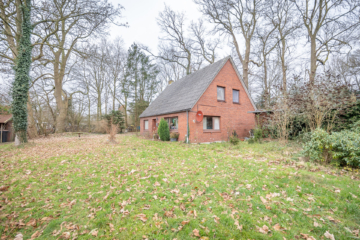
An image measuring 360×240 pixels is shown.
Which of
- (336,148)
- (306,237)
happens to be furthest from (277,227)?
(336,148)

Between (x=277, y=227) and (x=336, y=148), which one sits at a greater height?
(x=336, y=148)

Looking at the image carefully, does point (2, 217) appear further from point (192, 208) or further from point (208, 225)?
point (208, 225)

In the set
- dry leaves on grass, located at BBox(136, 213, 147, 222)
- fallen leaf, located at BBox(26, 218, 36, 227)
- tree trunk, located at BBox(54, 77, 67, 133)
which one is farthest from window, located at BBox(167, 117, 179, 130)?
tree trunk, located at BBox(54, 77, 67, 133)

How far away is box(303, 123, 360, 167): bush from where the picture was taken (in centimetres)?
507

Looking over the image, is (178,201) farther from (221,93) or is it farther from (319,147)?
(221,93)

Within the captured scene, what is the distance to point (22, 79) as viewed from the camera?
9.27 metres

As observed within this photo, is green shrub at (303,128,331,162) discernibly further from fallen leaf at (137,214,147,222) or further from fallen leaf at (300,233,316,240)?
fallen leaf at (137,214,147,222)

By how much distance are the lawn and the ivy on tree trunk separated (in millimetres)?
4496

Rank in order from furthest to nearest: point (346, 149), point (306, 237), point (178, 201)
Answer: point (346, 149) → point (178, 201) → point (306, 237)

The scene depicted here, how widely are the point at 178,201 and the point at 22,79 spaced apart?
37.3 ft

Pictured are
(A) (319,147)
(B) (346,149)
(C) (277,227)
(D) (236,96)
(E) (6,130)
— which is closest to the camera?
(C) (277,227)

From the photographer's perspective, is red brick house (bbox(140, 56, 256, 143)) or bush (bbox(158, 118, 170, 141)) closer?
red brick house (bbox(140, 56, 256, 143))

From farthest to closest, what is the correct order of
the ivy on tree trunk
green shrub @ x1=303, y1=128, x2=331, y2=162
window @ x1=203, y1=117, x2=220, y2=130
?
window @ x1=203, y1=117, x2=220, y2=130 → the ivy on tree trunk → green shrub @ x1=303, y1=128, x2=331, y2=162

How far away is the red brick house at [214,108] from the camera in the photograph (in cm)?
1229
